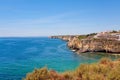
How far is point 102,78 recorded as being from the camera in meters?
26.9

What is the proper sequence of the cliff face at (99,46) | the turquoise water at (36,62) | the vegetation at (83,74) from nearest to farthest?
the vegetation at (83,74) < the turquoise water at (36,62) < the cliff face at (99,46)

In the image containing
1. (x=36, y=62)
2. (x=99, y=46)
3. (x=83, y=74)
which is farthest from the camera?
(x=99, y=46)

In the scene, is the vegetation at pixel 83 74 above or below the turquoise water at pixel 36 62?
above

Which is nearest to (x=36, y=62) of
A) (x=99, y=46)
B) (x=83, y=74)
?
(x=99, y=46)

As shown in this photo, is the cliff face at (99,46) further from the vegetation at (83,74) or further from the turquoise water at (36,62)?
the vegetation at (83,74)

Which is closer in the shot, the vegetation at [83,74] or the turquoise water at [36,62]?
the vegetation at [83,74]

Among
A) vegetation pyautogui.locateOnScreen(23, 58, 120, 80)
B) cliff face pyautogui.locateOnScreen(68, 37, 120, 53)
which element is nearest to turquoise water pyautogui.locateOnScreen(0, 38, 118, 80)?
cliff face pyautogui.locateOnScreen(68, 37, 120, 53)

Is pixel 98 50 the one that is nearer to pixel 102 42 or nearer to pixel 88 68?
pixel 102 42

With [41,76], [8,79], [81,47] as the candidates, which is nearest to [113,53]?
[81,47]

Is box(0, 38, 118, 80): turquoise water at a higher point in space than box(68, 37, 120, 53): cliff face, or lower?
lower

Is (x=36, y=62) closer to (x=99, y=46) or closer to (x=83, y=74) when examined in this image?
(x=99, y=46)

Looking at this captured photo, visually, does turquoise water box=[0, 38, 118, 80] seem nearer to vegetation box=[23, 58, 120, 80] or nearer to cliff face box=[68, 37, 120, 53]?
cliff face box=[68, 37, 120, 53]

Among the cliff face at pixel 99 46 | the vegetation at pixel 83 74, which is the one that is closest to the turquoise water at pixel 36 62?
the cliff face at pixel 99 46

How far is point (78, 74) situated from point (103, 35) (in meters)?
85.1
